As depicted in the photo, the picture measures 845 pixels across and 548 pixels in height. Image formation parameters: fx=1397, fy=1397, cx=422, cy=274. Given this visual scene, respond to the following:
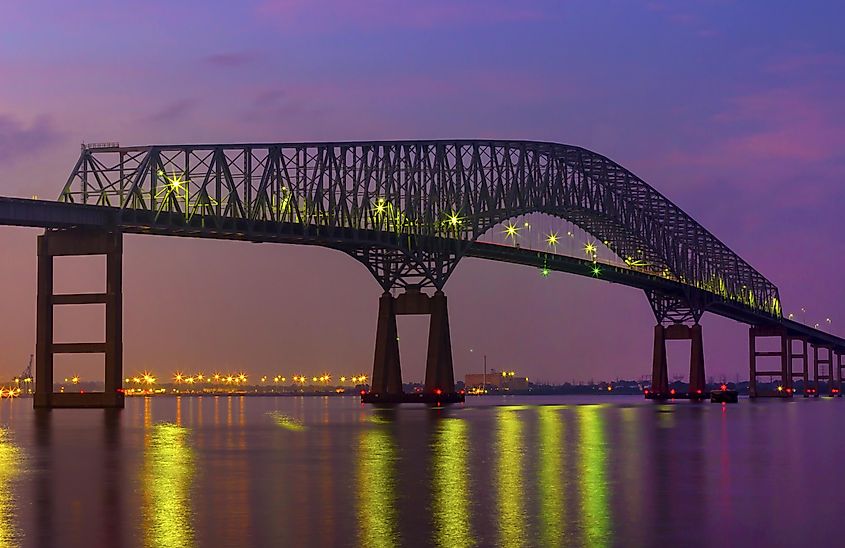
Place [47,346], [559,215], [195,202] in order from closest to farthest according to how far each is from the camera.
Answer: [47,346], [195,202], [559,215]

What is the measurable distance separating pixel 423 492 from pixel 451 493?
0.79 metres

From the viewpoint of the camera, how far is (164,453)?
5528 cm

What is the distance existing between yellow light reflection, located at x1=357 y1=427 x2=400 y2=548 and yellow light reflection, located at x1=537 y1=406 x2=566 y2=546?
3094mm

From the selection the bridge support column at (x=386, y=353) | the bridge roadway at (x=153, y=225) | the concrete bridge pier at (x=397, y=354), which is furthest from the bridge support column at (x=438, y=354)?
the bridge roadway at (x=153, y=225)

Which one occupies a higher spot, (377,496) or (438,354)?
(438,354)

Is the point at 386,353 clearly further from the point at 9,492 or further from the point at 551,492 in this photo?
the point at 551,492

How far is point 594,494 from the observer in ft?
118

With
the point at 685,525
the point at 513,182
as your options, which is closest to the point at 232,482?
the point at 685,525

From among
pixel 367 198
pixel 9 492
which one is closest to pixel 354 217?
pixel 367 198

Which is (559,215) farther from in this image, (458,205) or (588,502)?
(588,502)

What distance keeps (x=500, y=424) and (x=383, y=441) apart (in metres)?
25.8

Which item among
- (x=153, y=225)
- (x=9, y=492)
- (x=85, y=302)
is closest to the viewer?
(x=9, y=492)

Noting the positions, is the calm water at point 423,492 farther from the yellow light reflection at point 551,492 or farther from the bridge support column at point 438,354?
the bridge support column at point 438,354

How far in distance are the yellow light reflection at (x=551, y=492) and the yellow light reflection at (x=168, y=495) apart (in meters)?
7.10
